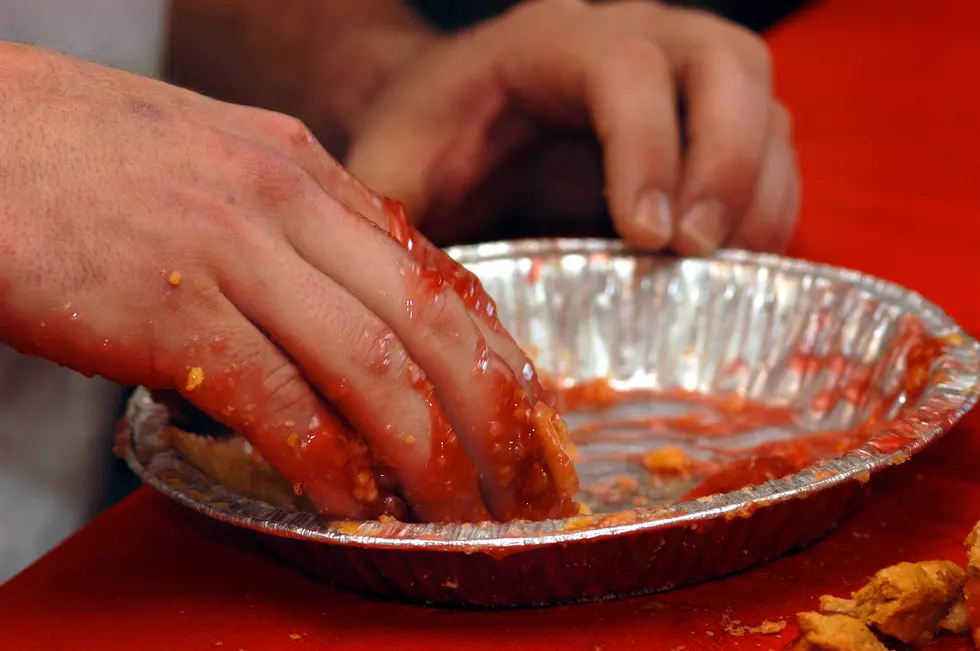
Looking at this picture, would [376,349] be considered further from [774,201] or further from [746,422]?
[774,201]

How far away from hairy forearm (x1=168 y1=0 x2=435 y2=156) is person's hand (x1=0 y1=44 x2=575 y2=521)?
723mm

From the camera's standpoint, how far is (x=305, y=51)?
1373 millimetres

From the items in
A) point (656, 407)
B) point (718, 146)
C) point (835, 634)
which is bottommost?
point (656, 407)

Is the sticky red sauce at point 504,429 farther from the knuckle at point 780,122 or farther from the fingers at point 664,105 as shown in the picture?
the knuckle at point 780,122

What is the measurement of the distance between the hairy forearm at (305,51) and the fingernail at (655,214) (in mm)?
445

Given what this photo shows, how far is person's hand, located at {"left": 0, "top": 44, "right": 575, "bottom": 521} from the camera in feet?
1.71

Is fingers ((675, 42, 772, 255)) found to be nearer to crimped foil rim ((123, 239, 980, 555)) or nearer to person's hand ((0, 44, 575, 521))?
crimped foil rim ((123, 239, 980, 555))

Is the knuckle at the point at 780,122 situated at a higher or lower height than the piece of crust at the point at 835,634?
higher

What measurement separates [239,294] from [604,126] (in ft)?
1.76

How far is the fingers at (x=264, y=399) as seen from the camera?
54 centimetres

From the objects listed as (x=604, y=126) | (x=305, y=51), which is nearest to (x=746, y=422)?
(x=604, y=126)

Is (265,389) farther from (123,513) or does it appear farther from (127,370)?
(123,513)

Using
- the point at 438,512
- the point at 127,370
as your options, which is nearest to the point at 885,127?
the point at 438,512

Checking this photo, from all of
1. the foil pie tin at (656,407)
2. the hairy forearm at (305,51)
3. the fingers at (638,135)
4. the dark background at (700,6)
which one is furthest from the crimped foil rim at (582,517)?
the dark background at (700,6)
